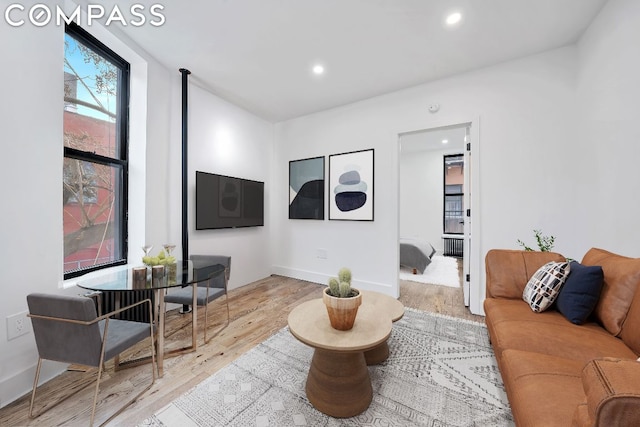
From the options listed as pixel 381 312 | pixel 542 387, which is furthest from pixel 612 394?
pixel 381 312

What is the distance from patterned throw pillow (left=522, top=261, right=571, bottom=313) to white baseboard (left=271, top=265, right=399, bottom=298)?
1.74 meters

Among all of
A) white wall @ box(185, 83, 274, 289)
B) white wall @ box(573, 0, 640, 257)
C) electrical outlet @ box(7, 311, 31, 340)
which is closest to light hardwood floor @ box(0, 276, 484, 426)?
electrical outlet @ box(7, 311, 31, 340)

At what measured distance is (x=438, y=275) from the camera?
459cm

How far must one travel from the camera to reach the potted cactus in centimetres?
152

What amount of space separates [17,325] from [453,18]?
12.9 feet

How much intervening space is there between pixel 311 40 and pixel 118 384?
10.5ft

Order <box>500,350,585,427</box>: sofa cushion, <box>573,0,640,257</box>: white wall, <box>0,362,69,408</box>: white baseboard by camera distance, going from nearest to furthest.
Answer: <box>500,350,585,427</box>: sofa cushion, <box>0,362,69,408</box>: white baseboard, <box>573,0,640,257</box>: white wall

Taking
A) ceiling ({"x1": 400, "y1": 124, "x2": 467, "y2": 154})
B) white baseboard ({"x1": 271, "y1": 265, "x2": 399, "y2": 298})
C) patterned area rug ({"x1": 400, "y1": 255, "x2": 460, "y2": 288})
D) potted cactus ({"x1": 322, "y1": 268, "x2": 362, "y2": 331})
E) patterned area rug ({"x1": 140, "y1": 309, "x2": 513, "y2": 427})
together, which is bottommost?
patterned area rug ({"x1": 140, "y1": 309, "x2": 513, "y2": 427})

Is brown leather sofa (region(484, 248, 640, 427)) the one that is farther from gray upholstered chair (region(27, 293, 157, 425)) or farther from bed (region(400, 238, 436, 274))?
bed (region(400, 238, 436, 274))

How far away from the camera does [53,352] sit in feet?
4.64

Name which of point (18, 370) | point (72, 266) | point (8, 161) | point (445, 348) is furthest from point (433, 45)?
point (18, 370)

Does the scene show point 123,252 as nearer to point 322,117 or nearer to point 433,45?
point 322,117

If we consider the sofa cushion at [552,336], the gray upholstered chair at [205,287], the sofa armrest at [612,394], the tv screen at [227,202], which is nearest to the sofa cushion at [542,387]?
the sofa cushion at [552,336]

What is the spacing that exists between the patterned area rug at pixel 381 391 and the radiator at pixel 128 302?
91 centimetres
